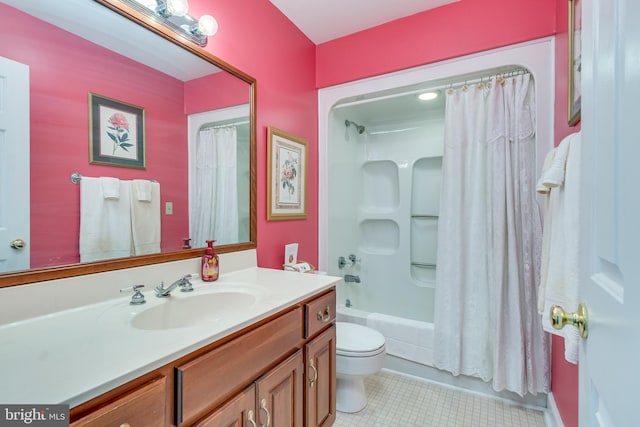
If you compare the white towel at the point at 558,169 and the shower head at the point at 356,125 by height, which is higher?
the shower head at the point at 356,125

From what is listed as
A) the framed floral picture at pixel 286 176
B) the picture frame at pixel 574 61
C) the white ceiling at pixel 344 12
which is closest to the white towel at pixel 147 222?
→ the framed floral picture at pixel 286 176

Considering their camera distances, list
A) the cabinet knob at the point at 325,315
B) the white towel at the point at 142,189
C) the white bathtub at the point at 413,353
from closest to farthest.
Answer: the white towel at the point at 142,189, the cabinet knob at the point at 325,315, the white bathtub at the point at 413,353

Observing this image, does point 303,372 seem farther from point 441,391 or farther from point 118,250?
point 441,391

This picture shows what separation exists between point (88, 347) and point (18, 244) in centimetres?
44

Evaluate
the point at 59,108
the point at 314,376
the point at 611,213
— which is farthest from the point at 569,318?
the point at 59,108

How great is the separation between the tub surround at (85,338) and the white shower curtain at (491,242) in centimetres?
123

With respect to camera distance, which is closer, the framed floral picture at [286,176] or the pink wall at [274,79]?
the pink wall at [274,79]

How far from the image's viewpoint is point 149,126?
116 centimetres

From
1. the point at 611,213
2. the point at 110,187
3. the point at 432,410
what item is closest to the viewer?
the point at 611,213

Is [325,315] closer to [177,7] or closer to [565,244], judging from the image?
[565,244]

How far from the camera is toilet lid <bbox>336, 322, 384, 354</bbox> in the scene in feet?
5.40

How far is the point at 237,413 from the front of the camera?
823mm

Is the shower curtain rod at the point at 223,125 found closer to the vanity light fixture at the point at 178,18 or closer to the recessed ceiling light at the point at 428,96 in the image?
the vanity light fixture at the point at 178,18

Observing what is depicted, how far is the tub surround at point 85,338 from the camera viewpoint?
1.69ft
